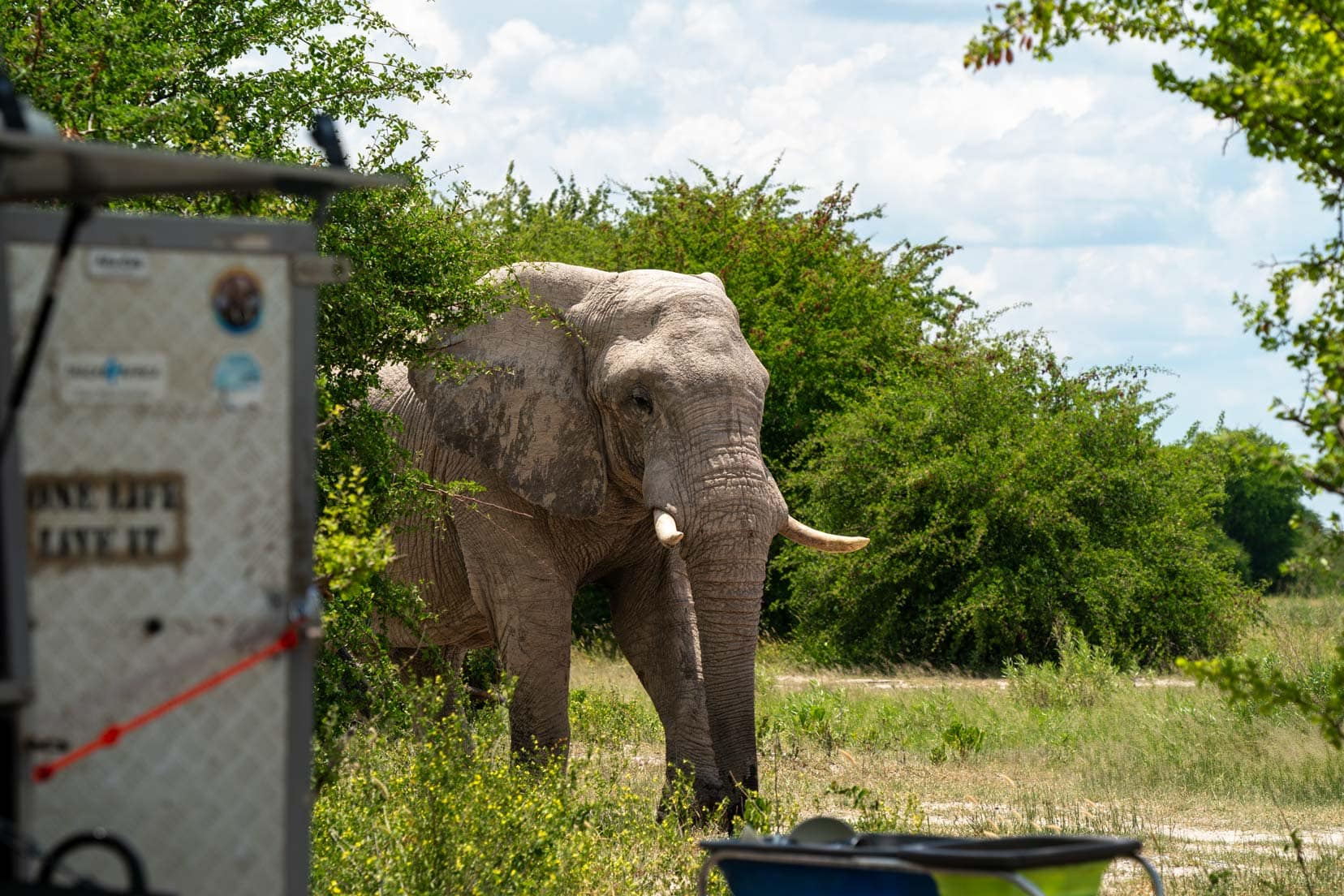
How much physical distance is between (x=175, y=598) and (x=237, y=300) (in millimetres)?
672

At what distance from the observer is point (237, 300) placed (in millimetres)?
3709

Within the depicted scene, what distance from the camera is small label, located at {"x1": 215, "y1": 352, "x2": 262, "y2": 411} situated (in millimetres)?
3678

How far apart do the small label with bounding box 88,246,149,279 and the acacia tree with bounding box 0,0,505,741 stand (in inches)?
138

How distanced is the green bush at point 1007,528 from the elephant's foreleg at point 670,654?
1018 cm

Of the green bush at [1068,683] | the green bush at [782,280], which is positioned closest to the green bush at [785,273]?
the green bush at [782,280]

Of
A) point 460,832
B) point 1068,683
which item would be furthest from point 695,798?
point 1068,683

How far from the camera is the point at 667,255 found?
2575cm

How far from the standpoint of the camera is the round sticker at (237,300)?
3693 mm

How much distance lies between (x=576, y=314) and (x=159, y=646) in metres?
6.71

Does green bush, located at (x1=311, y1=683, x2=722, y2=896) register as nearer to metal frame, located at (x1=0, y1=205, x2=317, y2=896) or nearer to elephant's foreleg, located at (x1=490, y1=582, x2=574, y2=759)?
elephant's foreleg, located at (x1=490, y1=582, x2=574, y2=759)

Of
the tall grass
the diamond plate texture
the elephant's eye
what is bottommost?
the tall grass

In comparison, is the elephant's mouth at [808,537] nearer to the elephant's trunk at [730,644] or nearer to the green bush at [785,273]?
the elephant's trunk at [730,644]

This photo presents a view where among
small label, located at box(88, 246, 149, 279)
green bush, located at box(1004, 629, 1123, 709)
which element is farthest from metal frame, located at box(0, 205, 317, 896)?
green bush, located at box(1004, 629, 1123, 709)

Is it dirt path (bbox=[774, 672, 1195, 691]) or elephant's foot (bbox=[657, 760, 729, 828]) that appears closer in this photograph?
elephant's foot (bbox=[657, 760, 729, 828])
